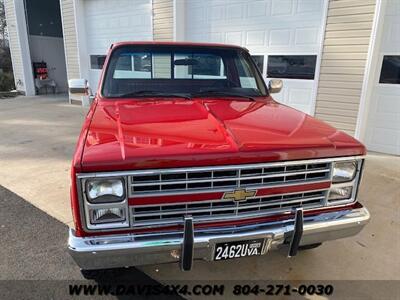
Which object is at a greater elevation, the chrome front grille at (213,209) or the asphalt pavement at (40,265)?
the chrome front grille at (213,209)

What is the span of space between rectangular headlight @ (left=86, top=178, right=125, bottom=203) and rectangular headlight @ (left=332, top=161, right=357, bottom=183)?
55.4 inches

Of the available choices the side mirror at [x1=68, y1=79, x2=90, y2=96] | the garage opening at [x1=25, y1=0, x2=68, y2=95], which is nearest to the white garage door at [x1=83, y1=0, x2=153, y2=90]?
the garage opening at [x1=25, y1=0, x2=68, y2=95]

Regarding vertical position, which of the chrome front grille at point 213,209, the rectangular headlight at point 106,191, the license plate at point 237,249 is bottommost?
the license plate at point 237,249

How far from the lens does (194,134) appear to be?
2.08 m

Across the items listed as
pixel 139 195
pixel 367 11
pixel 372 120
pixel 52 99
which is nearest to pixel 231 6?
pixel 367 11

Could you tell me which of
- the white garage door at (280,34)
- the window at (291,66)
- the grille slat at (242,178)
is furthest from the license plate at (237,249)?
the window at (291,66)

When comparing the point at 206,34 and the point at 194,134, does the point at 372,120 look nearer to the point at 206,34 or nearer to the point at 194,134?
the point at 206,34

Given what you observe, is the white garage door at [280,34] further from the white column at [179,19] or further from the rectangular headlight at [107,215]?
the rectangular headlight at [107,215]

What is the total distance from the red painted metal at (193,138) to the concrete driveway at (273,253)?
1.13 metres

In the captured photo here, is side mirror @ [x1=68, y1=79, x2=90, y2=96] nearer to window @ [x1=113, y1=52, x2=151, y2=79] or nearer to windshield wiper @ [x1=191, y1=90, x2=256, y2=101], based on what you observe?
window @ [x1=113, y1=52, x2=151, y2=79]

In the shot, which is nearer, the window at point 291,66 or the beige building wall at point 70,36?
the window at point 291,66

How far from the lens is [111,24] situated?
10.5 m

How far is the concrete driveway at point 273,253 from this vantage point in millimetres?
2680

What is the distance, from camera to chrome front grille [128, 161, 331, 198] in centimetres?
185
